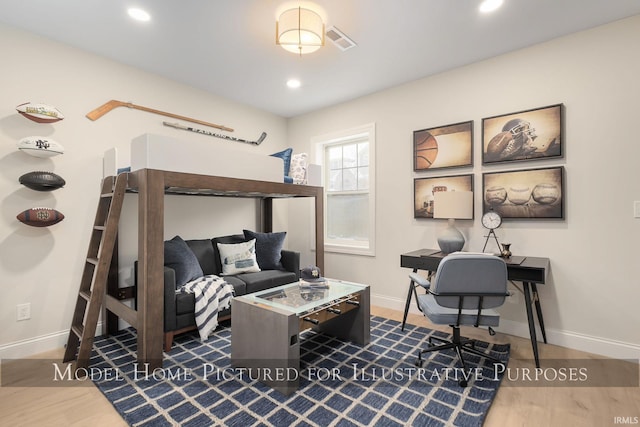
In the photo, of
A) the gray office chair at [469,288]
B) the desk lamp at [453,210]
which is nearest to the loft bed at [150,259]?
the gray office chair at [469,288]

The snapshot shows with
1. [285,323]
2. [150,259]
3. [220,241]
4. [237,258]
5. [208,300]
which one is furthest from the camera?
[220,241]

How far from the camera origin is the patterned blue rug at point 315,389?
5.68 feet

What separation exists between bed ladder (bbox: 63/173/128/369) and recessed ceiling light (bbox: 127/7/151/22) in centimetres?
118

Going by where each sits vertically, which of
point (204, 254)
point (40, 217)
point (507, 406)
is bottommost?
point (507, 406)

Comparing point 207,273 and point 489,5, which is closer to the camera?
point 489,5

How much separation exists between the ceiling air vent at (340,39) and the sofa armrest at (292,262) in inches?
89.6

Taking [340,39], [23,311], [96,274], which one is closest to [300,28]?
[340,39]

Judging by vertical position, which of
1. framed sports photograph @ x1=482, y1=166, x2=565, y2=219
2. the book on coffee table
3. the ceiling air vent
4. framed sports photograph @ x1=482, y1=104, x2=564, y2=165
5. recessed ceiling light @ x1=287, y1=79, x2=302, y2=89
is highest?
recessed ceiling light @ x1=287, y1=79, x2=302, y2=89

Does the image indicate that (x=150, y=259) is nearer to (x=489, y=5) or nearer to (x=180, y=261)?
(x=180, y=261)

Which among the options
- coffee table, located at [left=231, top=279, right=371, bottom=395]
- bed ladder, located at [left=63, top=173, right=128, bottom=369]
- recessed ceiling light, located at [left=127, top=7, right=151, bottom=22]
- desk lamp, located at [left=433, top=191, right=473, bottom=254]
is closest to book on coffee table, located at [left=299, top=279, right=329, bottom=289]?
coffee table, located at [left=231, top=279, right=371, bottom=395]

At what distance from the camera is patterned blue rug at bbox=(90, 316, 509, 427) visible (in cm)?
173

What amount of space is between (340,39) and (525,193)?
6.92 feet

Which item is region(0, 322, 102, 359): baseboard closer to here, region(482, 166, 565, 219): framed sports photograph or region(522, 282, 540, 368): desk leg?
region(522, 282, 540, 368): desk leg

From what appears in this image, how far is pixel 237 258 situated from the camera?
347 centimetres
